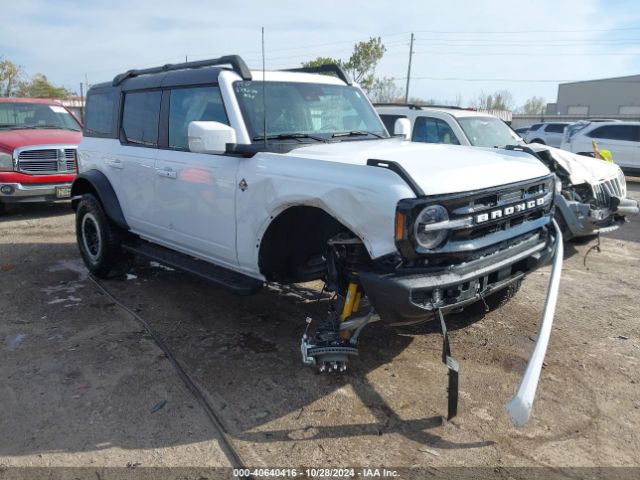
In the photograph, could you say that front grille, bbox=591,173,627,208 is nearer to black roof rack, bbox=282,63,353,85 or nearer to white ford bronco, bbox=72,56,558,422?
white ford bronco, bbox=72,56,558,422

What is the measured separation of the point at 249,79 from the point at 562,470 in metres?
3.42

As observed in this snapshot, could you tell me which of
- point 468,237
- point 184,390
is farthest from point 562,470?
point 184,390

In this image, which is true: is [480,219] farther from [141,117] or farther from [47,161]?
[47,161]

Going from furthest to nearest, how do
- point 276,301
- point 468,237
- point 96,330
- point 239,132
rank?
point 276,301
point 96,330
point 239,132
point 468,237

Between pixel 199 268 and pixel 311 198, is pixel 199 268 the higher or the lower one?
the lower one

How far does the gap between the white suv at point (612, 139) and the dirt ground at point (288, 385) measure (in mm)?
11361

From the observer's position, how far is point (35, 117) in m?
10.6

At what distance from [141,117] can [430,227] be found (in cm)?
345

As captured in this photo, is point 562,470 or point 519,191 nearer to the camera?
point 562,470

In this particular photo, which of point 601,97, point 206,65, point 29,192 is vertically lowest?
point 29,192

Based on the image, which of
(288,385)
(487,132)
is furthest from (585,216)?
(288,385)

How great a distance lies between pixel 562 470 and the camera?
275 centimetres

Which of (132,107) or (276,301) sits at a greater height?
(132,107)

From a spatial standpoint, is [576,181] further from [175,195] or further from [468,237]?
[175,195]
